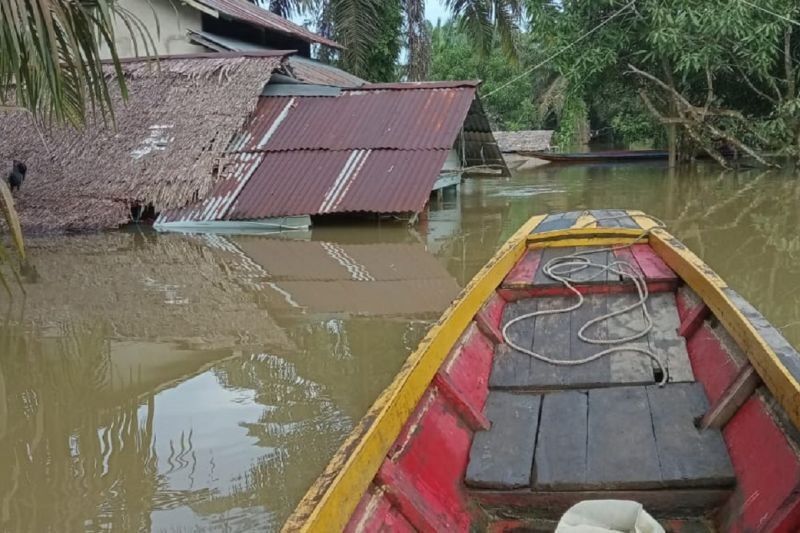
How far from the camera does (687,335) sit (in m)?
3.39

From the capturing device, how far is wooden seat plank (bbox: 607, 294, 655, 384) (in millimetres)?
3067

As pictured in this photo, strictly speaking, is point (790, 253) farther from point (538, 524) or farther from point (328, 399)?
point (538, 524)

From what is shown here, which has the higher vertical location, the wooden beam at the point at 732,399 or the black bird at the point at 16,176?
the black bird at the point at 16,176

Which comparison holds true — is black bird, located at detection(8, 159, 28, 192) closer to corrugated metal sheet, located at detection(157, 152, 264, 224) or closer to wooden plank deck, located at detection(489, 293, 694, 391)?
corrugated metal sheet, located at detection(157, 152, 264, 224)

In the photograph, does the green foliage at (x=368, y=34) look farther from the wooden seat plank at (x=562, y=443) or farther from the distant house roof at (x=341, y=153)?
the wooden seat plank at (x=562, y=443)

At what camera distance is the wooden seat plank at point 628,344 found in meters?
3.07

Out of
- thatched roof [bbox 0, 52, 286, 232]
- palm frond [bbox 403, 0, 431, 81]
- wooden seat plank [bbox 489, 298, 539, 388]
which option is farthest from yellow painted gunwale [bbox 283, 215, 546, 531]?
palm frond [bbox 403, 0, 431, 81]

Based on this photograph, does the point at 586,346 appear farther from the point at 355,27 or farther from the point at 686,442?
the point at 355,27

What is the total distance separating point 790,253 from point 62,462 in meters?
6.71

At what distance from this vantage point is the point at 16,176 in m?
10.7

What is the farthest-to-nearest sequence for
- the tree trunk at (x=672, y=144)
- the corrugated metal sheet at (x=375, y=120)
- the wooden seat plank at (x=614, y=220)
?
the tree trunk at (x=672, y=144) < the corrugated metal sheet at (x=375, y=120) < the wooden seat plank at (x=614, y=220)

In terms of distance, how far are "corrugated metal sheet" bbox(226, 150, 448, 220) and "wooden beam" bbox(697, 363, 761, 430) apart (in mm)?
6843

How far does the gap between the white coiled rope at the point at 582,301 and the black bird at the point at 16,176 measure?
909 centimetres

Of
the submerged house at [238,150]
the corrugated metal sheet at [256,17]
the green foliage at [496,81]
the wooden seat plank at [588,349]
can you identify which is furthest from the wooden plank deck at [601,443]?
the green foliage at [496,81]
